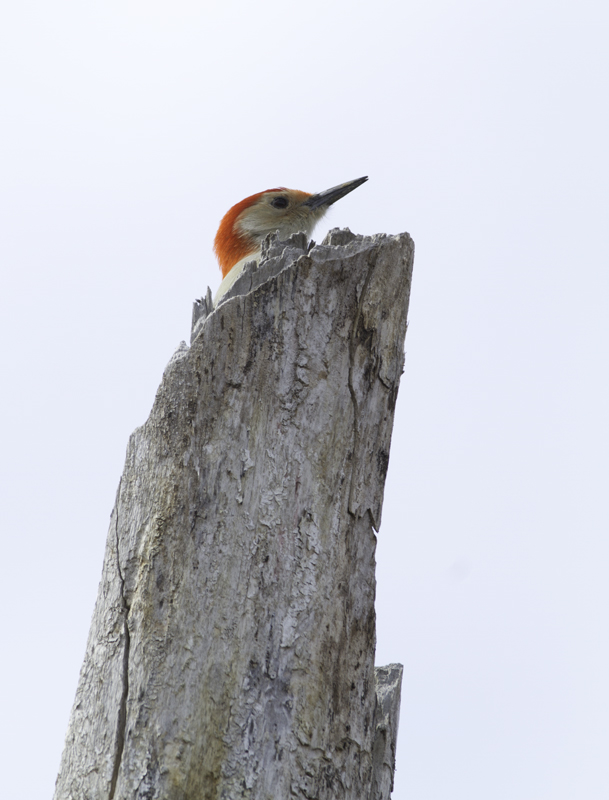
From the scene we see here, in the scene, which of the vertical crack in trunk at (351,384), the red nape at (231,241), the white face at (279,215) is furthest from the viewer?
the white face at (279,215)

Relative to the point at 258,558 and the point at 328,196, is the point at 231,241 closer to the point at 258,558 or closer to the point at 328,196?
the point at 328,196

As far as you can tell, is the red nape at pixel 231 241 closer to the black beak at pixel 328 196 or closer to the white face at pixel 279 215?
the white face at pixel 279 215

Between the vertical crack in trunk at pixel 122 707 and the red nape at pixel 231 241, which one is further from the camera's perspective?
the red nape at pixel 231 241

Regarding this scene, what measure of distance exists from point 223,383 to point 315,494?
443 mm

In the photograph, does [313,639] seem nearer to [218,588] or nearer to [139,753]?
[218,588]

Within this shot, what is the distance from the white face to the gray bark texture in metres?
2.97

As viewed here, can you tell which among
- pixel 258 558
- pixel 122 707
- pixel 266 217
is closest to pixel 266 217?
pixel 266 217

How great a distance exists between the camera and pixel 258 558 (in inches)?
94.3

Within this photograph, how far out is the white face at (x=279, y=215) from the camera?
5.75 m

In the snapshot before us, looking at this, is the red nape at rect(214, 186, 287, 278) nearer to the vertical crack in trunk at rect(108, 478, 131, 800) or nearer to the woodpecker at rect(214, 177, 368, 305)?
the woodpecker at rect(214, 177, 368, 305)

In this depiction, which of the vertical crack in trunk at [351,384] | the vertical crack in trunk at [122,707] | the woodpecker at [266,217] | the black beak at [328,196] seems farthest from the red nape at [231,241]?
the vertical crack in trunk at [122,707]

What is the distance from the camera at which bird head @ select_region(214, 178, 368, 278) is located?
568cm

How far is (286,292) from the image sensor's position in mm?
2674

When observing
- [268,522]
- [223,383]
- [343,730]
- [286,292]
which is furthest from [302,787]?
[286,292]
